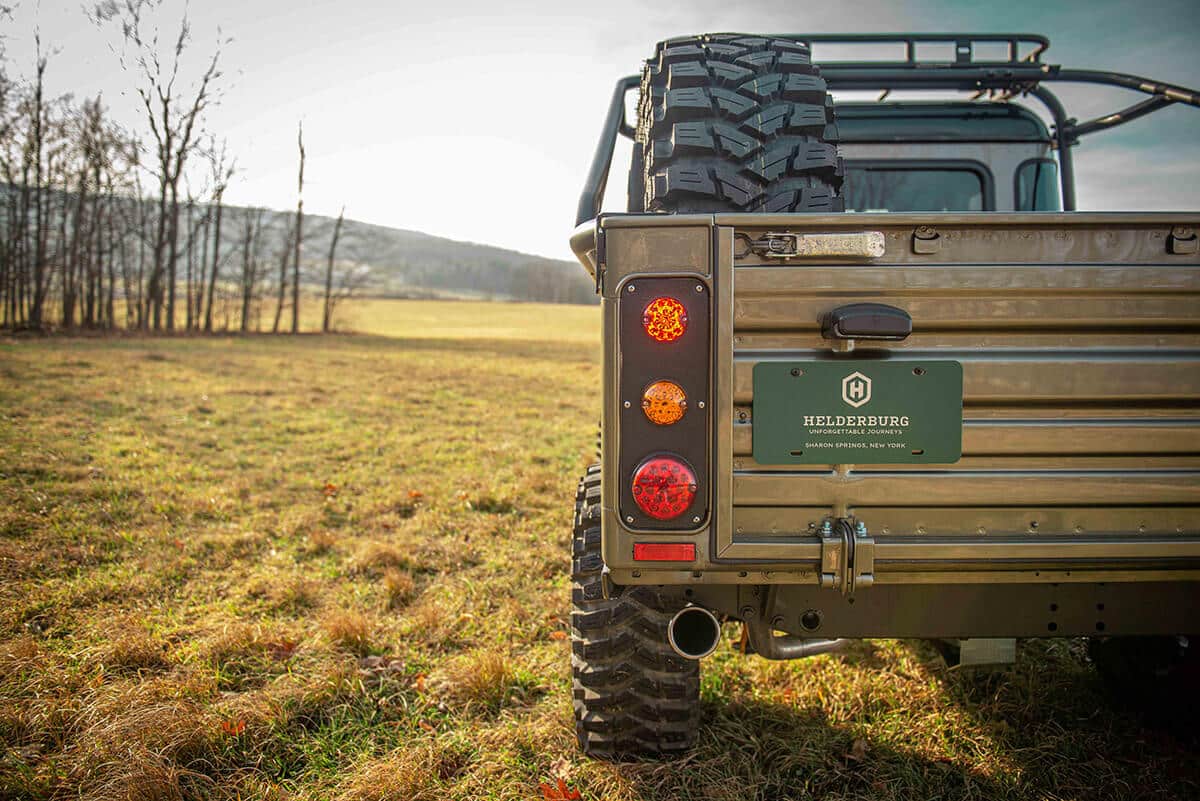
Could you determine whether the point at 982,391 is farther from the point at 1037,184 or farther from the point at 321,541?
the point at 321,541

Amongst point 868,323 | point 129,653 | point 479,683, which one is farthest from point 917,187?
point 129,653

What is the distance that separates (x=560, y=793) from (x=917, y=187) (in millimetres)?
3487

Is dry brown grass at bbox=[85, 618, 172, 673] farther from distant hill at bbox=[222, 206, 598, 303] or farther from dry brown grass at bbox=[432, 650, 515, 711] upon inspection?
distant hill at bbox=[222, 206, 598, 303]

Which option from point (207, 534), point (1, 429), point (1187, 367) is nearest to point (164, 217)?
point (1, 429)

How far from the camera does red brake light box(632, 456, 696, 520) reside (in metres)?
1.84

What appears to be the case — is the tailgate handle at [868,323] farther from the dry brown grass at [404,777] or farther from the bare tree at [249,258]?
the bare tree at [249,258]

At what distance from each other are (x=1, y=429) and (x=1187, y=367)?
372 inches

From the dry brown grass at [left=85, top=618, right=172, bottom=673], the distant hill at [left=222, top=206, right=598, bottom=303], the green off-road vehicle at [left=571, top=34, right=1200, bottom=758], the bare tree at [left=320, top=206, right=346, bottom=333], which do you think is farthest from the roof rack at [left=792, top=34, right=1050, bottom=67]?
the distant hill at [left=222, top=206, right=598, bottom=303]

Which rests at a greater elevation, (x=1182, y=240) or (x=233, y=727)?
(x=1182, y=240)

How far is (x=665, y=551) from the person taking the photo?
186 centimetres

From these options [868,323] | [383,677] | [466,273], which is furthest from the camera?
[466,273]

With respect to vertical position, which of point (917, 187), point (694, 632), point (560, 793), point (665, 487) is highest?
point (917, 187)

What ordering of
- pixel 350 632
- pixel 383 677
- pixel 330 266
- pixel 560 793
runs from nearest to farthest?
pixel 560 793 → pixel 383 677 → pixel 350 632 → pixel 330 266

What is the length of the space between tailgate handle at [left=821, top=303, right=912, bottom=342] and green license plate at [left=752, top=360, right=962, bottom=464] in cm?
8
